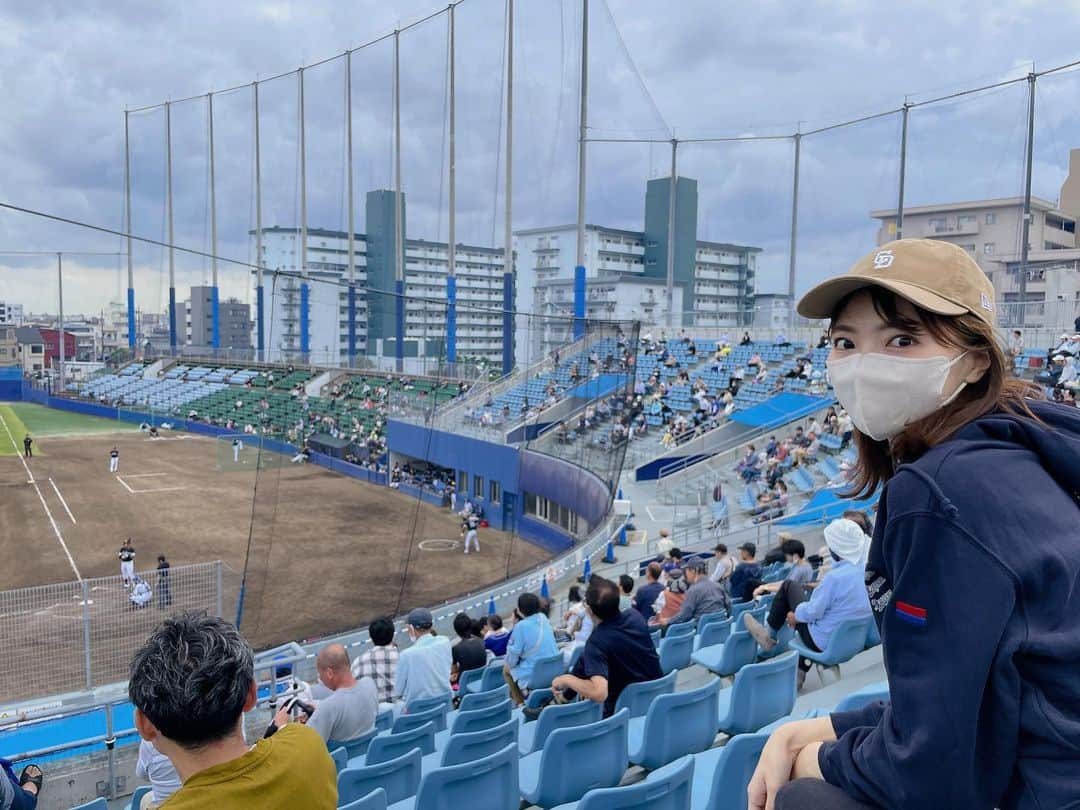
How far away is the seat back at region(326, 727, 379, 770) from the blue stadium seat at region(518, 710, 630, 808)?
1.10 meters

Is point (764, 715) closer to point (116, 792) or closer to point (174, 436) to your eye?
point (116, 792)

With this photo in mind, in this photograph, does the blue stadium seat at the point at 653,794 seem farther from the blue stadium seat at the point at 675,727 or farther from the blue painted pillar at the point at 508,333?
the blue painted pillar at the point at 508,333

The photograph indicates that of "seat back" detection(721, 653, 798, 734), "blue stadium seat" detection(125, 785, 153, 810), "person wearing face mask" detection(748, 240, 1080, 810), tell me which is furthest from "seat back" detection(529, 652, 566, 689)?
"person wearing face mask" detection(748, 240, 1080, 810)

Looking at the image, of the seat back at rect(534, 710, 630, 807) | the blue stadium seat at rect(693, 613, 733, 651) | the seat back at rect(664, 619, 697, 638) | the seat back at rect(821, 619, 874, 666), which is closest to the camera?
the seat back at rect(534, 710, 630, 807)

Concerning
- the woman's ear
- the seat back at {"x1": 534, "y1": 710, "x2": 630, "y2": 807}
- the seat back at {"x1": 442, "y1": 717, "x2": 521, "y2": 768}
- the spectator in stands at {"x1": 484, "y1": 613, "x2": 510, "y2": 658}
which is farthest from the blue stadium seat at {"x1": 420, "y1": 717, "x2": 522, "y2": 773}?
the spectator in stands at {"x1": 484, "y1": 613, "x2": 510, "y2": 658}

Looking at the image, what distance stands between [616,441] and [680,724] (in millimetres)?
10638

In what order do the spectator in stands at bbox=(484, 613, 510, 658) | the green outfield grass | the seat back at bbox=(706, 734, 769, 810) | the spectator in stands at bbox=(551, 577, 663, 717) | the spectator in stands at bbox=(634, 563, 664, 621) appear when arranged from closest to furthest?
the seat back at bbox=(706, 734, 769, 810) < the spectator in stands at bbox=(551, 577, 663, 717) < the spectator in stands at bbox=(484, 613, 510, 658) < the spectator in stands at bbox=(634, 563, 664, 621) < the green outfield grass

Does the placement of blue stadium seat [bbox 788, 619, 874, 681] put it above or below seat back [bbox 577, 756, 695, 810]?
below

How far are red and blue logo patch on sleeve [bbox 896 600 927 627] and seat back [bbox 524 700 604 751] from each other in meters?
3.15

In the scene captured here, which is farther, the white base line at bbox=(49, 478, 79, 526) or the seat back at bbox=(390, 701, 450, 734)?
the white base line at bbox=(49, 478, 79, 526)

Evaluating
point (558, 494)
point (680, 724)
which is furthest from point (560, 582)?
point (680, 724)

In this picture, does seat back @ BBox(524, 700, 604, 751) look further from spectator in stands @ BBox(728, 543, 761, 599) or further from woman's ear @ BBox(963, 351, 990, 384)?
spectator in stands @ BBox(728, 543, 761, 599)

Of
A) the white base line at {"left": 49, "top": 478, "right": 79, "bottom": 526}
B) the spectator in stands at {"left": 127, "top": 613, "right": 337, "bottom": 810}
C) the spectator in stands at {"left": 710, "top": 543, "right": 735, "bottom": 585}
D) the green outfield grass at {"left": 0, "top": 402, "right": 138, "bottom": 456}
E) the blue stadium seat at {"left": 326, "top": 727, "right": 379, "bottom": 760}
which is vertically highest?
the spectator in stands at {"left": 127, "top": 613, "right": 337, "bottom": 810}

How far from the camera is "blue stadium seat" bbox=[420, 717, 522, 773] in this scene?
11.2 feet
